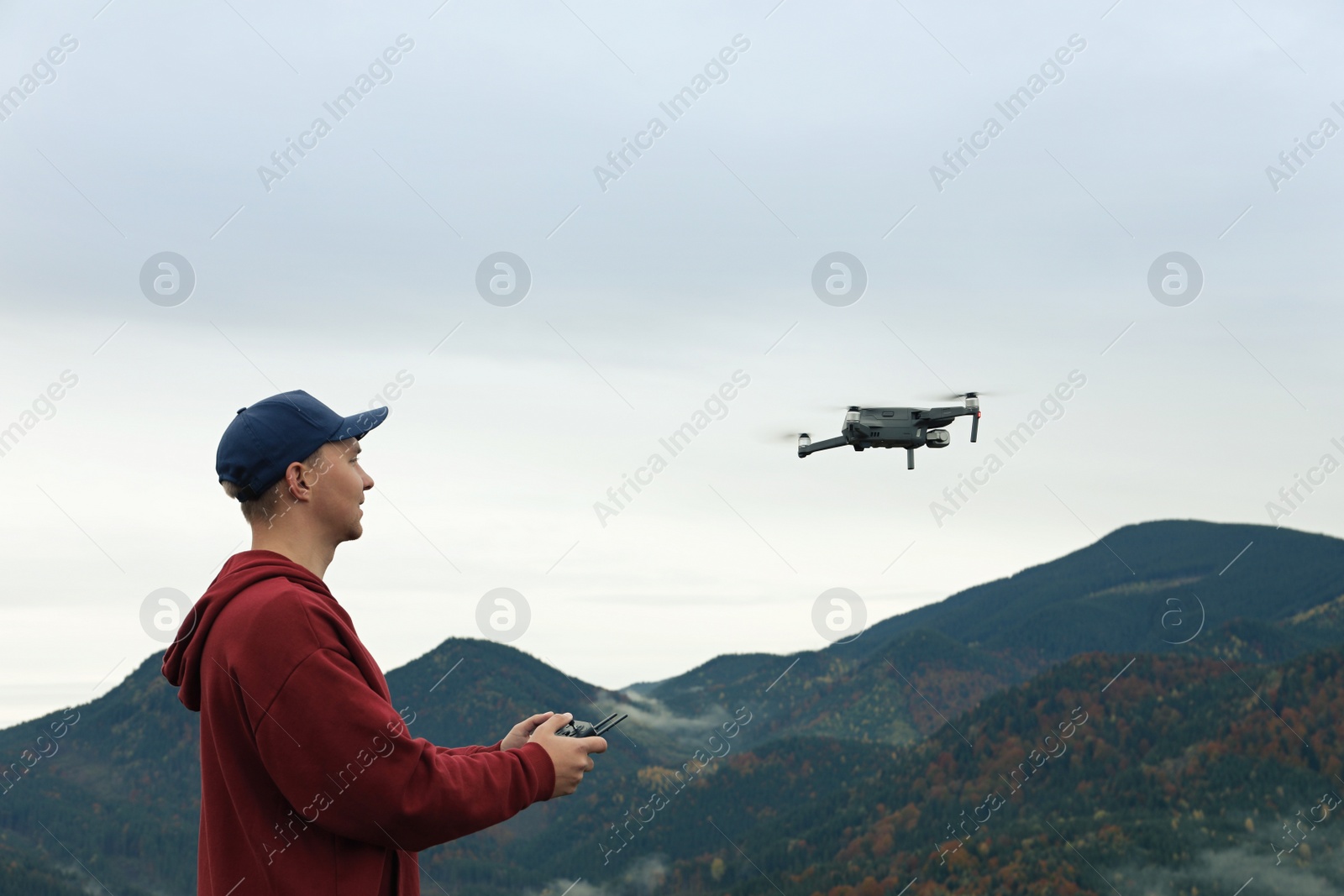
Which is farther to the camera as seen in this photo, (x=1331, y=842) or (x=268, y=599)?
(x=1331, y=842)

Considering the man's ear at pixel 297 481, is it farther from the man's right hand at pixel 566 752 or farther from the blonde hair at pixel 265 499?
the man's right hand at pixel 566 752

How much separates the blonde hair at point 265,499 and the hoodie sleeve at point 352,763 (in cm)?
77

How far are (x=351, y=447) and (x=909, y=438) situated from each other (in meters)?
13.0

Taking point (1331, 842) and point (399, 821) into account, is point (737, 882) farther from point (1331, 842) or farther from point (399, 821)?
point (399, 821)

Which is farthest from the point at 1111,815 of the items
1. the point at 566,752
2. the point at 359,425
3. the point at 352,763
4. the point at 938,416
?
the point at 352,763

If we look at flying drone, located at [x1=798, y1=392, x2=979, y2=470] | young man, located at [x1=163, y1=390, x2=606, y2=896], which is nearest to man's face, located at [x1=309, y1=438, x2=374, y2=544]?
young man, located at [x1=163, y1=390, x2=606, y2=896]

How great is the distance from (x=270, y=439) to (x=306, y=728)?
1137 millimetres

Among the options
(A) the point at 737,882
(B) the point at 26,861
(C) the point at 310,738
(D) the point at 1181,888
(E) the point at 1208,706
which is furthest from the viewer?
(E) the point at 1208,706

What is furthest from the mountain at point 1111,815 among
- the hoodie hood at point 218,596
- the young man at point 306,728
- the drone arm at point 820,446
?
the hoodie hood at point 218,596

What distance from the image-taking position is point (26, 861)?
165m

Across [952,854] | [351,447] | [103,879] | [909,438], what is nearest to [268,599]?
[351,447]

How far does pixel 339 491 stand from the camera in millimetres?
4652

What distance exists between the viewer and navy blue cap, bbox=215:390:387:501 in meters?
4.55

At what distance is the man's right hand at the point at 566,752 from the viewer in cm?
449
